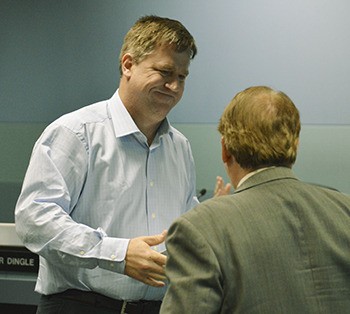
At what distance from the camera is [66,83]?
3281 mm

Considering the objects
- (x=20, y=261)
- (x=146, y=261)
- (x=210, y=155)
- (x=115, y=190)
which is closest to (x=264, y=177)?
(x=146, y=261)

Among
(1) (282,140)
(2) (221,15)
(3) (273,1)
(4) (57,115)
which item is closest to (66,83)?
(4) (57,115)

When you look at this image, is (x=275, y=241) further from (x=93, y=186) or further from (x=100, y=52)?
(x=100, y=52)

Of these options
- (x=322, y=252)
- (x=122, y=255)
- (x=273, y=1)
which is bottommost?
(x=122, y=255)

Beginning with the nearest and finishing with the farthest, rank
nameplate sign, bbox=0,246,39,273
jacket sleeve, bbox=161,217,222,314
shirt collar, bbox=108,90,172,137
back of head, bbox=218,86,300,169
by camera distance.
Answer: jacket sleeve, bbox=161,217,222,314 < back of head, bbox=218,86,300,169 < shirt collar, bbox=108,90,172,137 < nameplate sign, bbox=0,246,39,273

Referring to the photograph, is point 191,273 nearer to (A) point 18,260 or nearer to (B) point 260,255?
(B) point 260,255

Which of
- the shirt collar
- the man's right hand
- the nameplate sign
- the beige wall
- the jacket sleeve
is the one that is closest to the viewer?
the jacket sleeve

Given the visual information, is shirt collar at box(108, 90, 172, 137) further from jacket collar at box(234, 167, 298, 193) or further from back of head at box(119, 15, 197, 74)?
jacket collar at box(234, 167, 298, 193)

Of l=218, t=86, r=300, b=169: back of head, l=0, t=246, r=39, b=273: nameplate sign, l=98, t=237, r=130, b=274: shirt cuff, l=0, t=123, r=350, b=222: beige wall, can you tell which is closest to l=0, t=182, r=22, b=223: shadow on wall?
l=0, t=123, r=350, b=222: beige wall

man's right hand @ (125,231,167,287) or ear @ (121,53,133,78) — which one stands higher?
ear @ (121,53,133,78)

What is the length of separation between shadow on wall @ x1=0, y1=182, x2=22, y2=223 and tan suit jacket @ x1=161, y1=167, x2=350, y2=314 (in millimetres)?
1981

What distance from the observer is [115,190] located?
2055 millimetres

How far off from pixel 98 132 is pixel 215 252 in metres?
0.81

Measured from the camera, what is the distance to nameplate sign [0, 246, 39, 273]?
3266 millimetres
